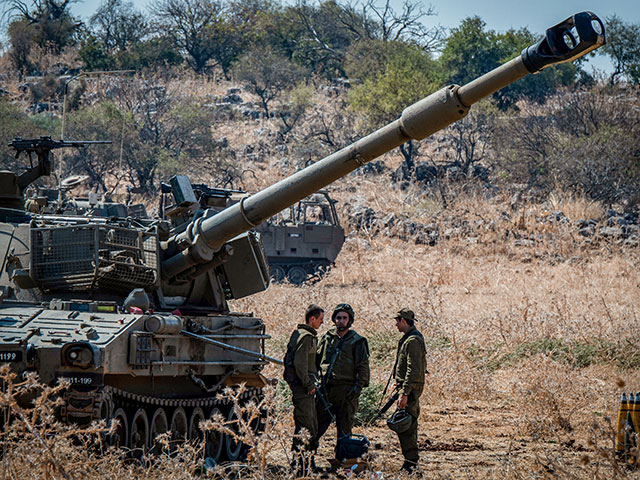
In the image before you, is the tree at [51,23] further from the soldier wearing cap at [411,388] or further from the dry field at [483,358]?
the soldier wearing cap at [411,388]

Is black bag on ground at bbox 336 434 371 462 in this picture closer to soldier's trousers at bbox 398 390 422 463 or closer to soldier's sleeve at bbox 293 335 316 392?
soldier's trousers at bbox 398 390 422 463

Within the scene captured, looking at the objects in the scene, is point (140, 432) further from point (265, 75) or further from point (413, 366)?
point (265, 75)

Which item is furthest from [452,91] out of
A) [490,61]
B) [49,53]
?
[49,53]

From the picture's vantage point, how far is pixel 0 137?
30406 millimetres

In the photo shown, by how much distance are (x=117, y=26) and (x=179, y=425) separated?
42819mm

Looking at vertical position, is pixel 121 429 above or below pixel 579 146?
below

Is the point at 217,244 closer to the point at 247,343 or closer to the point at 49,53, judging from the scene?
the point at 247,343

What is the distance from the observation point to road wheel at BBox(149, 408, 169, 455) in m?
8.60

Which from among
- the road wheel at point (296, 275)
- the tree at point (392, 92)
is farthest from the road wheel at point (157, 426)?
the tree at point (392, 92)

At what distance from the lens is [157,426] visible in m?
8.76

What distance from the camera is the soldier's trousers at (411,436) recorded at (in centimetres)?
862

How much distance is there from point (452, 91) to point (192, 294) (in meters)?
3.89

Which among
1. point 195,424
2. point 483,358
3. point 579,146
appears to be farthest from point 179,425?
point 579,146

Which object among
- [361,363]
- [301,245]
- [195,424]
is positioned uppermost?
[301,245]
